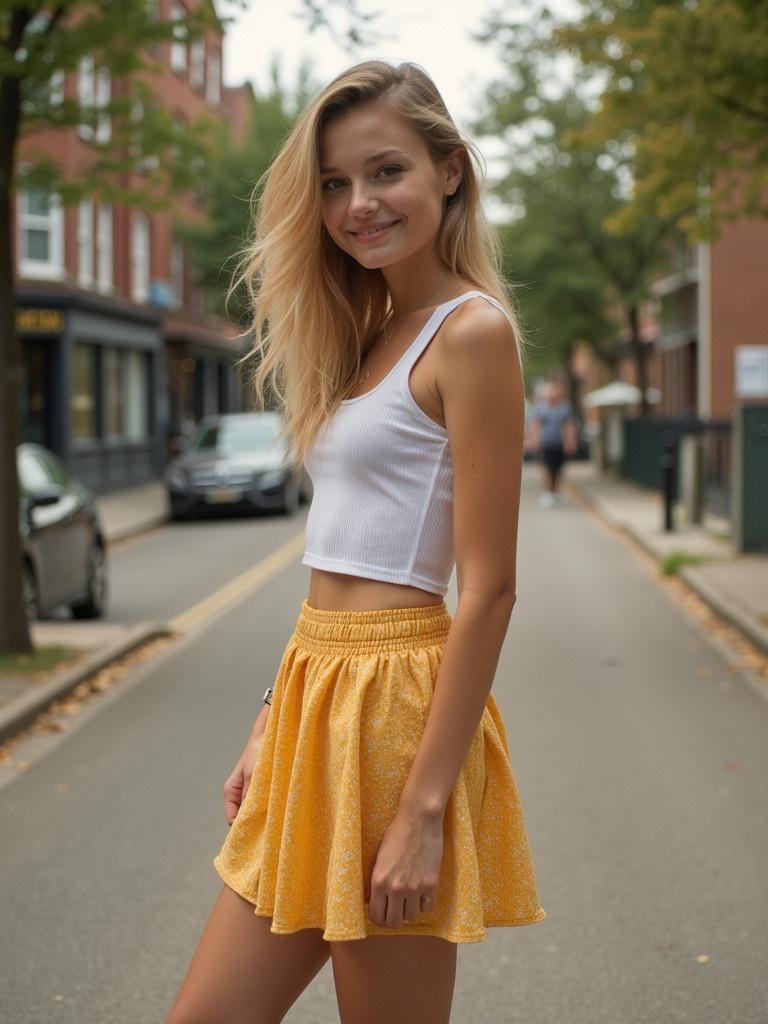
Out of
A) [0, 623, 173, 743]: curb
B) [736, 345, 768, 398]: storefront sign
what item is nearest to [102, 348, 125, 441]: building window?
[736, 345, 768, 398]: storefront sign

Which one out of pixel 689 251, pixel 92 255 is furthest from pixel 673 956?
pixel 689 251

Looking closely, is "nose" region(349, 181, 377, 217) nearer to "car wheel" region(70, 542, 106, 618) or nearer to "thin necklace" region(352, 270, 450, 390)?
"thin necklace" region(352, 270, 450, 390)

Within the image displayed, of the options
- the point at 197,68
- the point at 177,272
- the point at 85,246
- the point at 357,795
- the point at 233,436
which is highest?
the point at 197,68

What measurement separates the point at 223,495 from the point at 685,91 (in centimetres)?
1251

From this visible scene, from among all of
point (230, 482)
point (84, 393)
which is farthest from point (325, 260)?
point (84, 393)

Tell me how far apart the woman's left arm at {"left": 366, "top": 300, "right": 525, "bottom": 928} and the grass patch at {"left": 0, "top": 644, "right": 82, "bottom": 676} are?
22.7ft

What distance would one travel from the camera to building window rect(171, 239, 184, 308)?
1560 inches

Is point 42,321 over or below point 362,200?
over

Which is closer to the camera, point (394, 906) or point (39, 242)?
point (394, 906)

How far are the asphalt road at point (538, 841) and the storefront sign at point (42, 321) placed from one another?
61.0 feet

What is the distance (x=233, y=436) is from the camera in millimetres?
24000

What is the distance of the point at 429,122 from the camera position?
7.32 feet

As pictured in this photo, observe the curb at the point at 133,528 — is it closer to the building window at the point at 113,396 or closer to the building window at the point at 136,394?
the building window at the point at 113,396

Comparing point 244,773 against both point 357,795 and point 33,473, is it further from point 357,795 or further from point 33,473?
point 33,473
